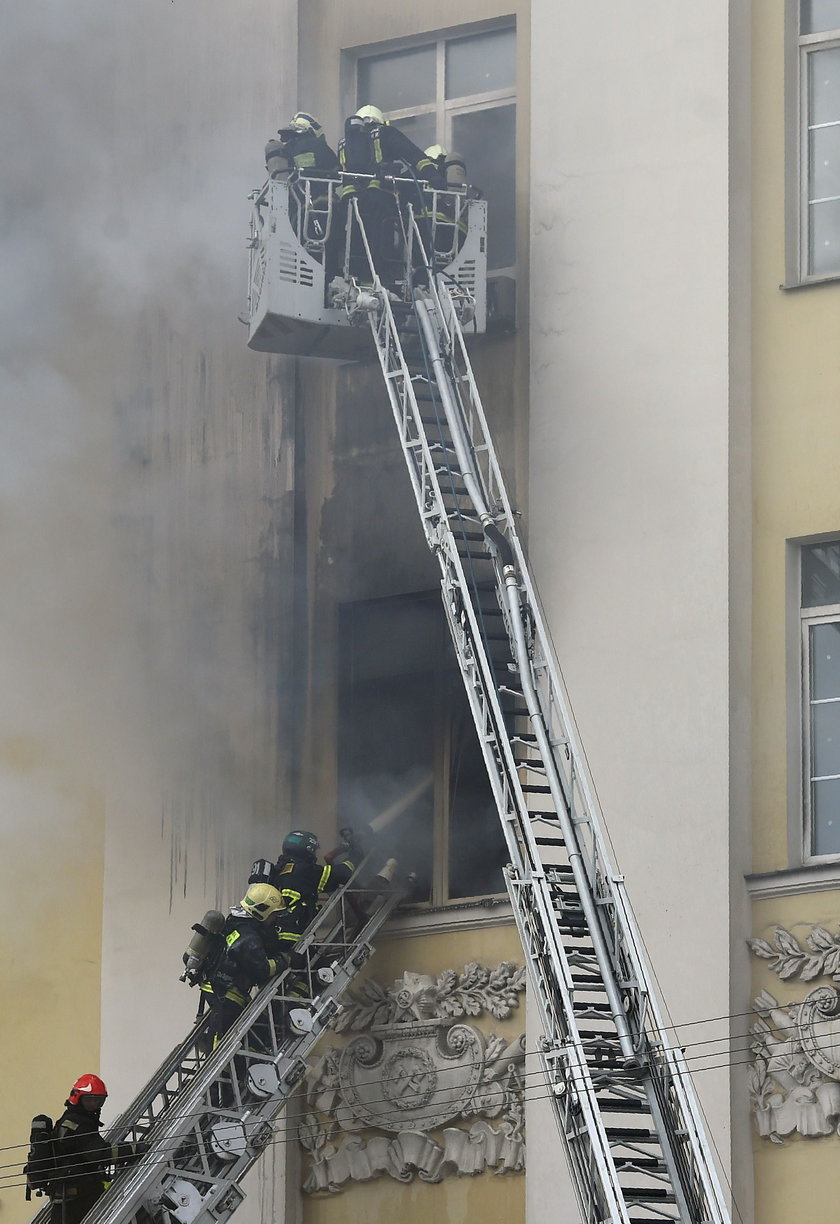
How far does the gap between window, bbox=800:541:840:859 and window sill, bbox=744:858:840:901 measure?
1.19ft

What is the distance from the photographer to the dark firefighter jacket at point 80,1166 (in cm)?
1506

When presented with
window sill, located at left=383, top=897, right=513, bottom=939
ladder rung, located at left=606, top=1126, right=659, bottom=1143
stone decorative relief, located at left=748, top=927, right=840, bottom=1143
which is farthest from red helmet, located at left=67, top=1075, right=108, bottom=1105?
stone decorative relief, located at left=748, top=927, right=840, bottom=1143

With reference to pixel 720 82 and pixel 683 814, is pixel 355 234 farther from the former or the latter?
pixel 683 814

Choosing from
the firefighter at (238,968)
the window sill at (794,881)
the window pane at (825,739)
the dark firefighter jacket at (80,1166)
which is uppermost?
the window pane at (825,739)

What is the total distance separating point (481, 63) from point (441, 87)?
37 cm

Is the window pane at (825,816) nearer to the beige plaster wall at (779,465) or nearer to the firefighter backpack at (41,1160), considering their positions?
the beige plaster wall at (779,465)

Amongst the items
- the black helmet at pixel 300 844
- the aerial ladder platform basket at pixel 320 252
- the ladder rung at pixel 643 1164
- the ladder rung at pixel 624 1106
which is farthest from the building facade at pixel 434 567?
the ladder rung at pixel 643 1164

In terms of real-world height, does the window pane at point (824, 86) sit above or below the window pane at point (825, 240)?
above

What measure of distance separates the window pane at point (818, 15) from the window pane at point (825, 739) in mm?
4960

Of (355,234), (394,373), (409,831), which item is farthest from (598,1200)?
(355,234)

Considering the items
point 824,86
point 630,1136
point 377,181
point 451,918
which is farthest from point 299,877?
point 824,86

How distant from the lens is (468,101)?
1912 centimetres

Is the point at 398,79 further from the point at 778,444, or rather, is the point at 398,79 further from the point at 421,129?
the point at 778,444

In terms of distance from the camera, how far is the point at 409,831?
705 inches
